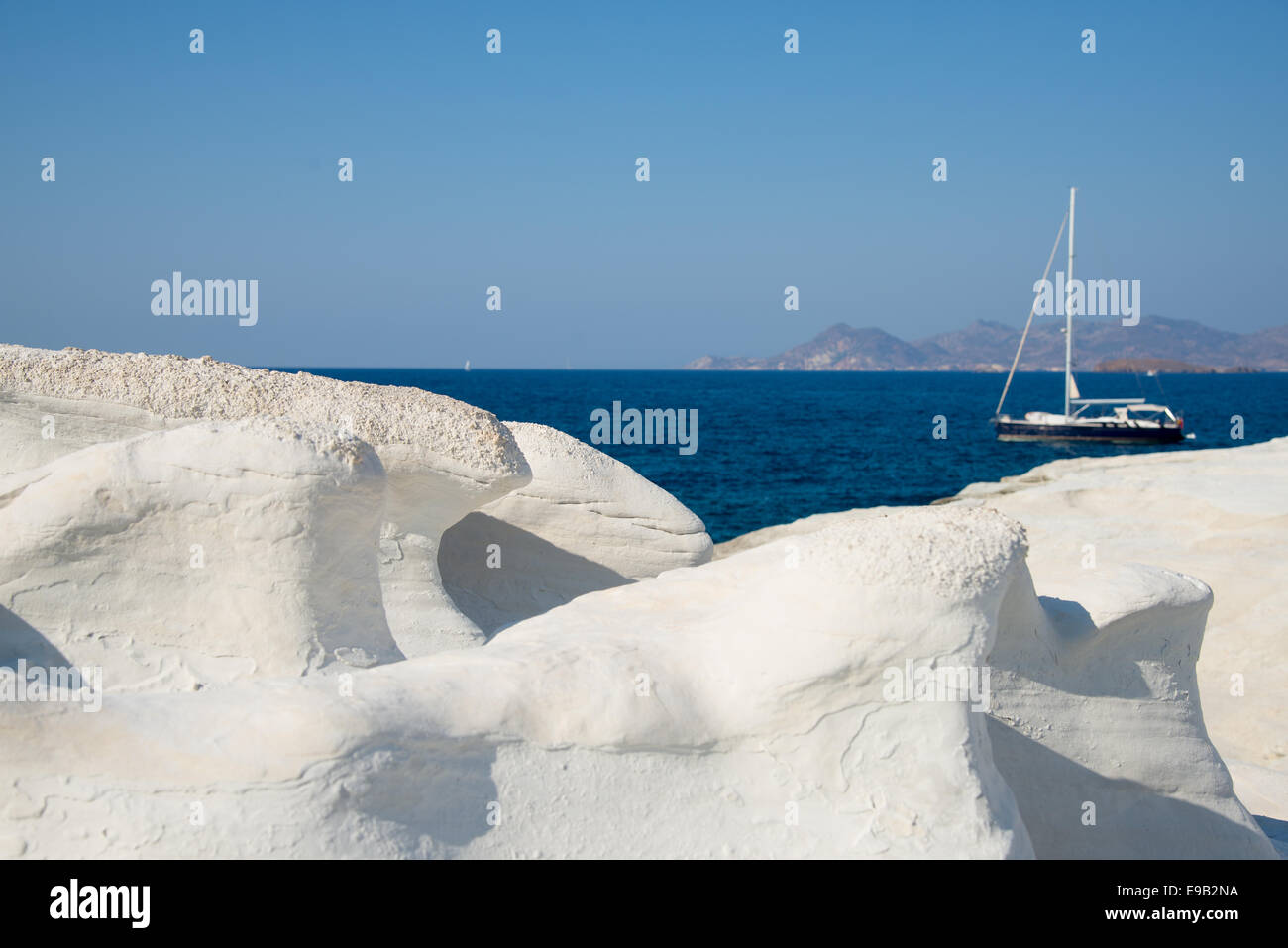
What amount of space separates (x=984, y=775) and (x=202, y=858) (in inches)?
113

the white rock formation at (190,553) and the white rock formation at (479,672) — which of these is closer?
the white rock formation at (479,672)

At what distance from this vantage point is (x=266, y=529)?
4898 mm

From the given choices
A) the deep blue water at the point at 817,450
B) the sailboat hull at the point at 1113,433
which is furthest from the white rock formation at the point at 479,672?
the sailboat hull at the point at 1113,433

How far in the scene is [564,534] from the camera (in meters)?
8.52

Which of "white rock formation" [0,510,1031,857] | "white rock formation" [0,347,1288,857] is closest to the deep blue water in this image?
"white rock formation" [0,347,1288,857]

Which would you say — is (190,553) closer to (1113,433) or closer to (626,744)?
(626,744)

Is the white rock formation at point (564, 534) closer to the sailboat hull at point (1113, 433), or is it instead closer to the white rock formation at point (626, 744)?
the white rock formation at point (626, 744)

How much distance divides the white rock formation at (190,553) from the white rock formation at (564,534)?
10.2 ft

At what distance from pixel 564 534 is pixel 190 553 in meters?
3.83

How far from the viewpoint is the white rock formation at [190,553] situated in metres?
4.85

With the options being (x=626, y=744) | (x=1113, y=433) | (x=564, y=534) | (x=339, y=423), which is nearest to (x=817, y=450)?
(x=1113, y=433)

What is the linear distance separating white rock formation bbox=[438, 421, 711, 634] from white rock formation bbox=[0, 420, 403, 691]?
3.12 m

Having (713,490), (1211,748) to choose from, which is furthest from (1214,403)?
(1211,748)
